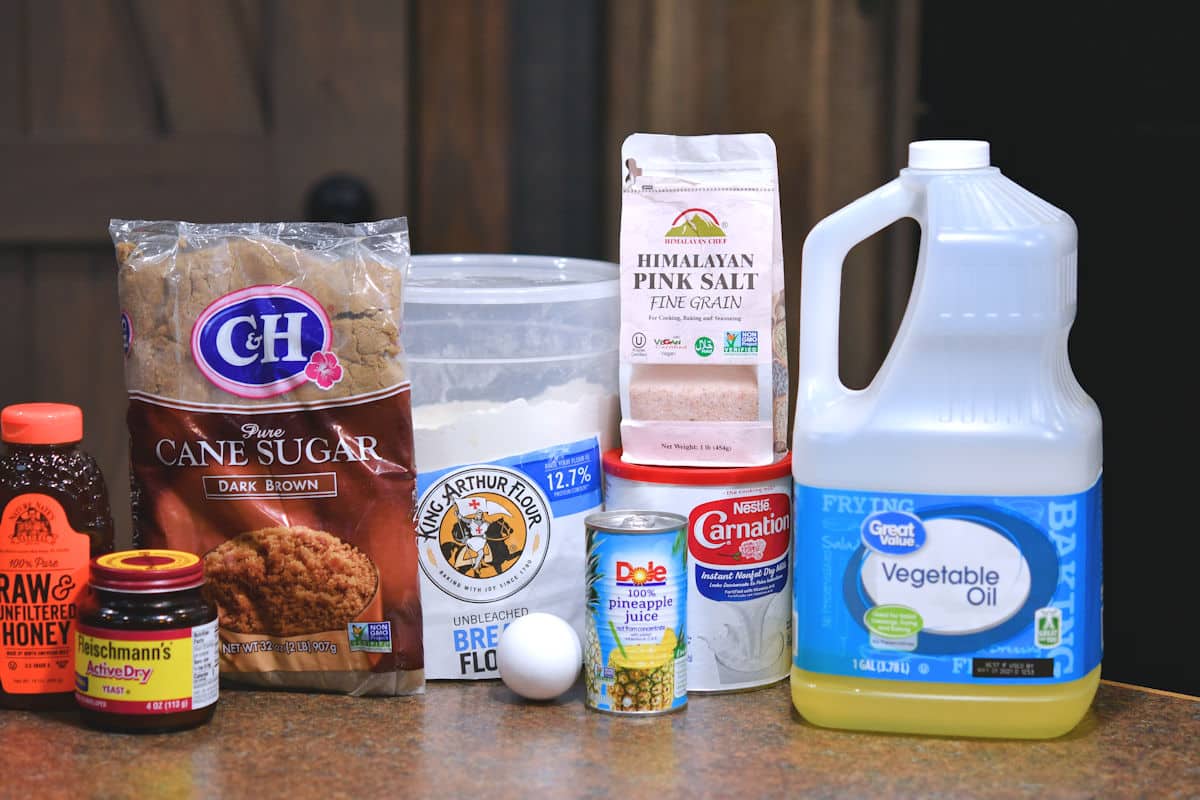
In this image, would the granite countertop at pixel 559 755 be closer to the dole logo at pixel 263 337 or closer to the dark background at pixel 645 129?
the dole logo at pixel 263 337

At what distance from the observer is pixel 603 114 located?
6.98 ft

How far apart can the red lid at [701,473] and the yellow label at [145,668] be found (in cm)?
33

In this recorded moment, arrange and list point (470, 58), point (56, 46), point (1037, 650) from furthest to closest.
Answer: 1. point (470, 58)
2. point (56, 46)
3. point (1037, 650)

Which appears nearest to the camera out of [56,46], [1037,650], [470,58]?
[1037,650]

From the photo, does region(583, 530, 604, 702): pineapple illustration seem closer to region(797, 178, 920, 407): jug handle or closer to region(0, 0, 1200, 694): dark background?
region(797, 178, 920, 407): jug handle

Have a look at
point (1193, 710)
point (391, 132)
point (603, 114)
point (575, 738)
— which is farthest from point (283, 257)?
point (603, 114)

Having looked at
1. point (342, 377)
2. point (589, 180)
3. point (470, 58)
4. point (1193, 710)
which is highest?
point (470, 58)

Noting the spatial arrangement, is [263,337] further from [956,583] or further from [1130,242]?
[1130,242]

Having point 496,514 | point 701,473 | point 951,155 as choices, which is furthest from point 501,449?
point 951,155

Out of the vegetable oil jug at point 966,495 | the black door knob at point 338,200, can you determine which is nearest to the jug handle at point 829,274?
the vegetable oil jug at point 966,495

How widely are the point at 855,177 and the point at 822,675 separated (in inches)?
40.4

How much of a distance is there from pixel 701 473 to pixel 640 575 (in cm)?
11

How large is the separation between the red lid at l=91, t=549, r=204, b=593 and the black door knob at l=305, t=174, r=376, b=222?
100cm

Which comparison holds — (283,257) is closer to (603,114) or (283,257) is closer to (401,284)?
(401,284)
